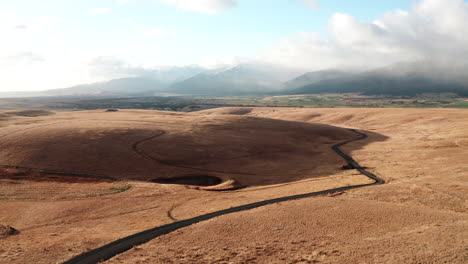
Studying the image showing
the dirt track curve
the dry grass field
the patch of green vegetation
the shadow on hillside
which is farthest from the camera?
the shadow on hillside

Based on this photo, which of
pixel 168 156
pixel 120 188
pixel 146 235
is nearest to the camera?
pixel 146 235

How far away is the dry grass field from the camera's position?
28047mm

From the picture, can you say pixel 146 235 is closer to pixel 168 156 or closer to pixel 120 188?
pixel 120 188

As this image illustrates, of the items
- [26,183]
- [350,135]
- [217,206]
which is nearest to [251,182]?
[217,206]

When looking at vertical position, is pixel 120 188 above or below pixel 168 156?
below

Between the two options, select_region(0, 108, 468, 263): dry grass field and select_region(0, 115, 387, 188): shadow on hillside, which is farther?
select_region(0, 115, 387, 188): shadow on hillside

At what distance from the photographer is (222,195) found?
49125 mm

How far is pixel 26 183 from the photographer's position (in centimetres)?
5381

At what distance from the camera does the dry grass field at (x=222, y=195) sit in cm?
2805

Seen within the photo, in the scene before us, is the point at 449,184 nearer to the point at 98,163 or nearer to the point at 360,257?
the point at 360,257

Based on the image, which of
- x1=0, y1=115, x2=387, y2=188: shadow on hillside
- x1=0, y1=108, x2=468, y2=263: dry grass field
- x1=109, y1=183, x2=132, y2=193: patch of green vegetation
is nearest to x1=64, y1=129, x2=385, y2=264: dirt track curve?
x1=0, y1=108, x2=468, y2=263: dry grass field

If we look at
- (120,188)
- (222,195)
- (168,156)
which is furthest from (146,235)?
(168,156)

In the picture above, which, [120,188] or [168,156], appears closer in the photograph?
[120,188]

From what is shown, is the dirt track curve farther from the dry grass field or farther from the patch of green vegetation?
the patch of green vegetation
